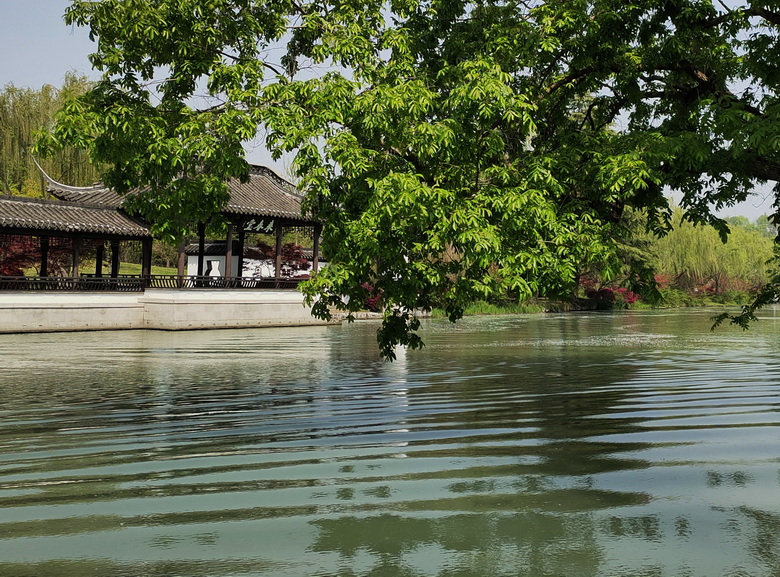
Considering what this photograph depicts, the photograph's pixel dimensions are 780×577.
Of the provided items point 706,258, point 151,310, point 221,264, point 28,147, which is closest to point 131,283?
point 151,310

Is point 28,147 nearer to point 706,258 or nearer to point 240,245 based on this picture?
point 240,245

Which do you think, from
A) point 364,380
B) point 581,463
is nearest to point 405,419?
point 581,463

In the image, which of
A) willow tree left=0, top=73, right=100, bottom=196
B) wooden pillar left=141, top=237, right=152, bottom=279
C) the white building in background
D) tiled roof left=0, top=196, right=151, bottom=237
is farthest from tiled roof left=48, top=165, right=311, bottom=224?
willow tree left=0, top=73, right=100, bottom=196

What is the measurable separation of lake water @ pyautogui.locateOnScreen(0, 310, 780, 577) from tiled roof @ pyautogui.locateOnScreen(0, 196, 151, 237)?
9822 millimetres

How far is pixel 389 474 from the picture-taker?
5.84 metres

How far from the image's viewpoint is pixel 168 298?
25.3m

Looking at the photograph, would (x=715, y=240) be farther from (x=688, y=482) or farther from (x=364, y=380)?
(x=688, y=482)

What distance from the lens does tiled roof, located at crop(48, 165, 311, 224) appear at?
84.9 ft

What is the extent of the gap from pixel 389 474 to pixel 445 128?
403cm

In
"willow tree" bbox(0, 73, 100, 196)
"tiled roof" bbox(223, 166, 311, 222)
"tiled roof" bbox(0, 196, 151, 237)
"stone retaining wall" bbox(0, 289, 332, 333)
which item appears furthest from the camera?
"willow tree" bbox(0, 73, 100, 196)

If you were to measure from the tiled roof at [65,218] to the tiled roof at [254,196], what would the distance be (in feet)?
1.86

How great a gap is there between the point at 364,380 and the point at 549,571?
9.34 m

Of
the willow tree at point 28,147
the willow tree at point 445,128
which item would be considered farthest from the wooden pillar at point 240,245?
the willow tree at point 445,128

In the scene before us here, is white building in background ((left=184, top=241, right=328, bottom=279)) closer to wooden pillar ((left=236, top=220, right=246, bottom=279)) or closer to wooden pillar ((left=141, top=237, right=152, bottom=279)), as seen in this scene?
wooden pillar ((left=236, top=220, right=246, bottom=279))
